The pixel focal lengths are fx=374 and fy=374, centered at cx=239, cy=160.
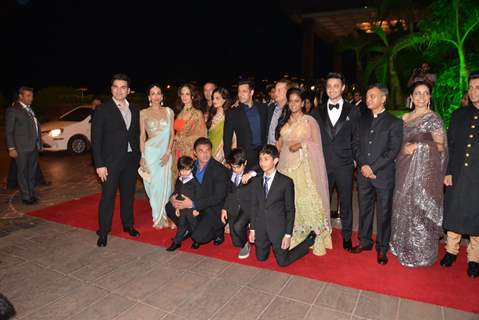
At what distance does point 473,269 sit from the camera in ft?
11.7

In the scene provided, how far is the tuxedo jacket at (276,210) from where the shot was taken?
378 cm

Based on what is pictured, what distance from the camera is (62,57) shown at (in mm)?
29828

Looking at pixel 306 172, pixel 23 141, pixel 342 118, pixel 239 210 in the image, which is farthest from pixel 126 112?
pixel 23 141

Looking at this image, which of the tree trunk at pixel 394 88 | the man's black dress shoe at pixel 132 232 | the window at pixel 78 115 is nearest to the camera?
the man's black dress shoe at pixel 132 232

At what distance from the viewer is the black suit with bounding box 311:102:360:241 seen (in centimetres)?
404

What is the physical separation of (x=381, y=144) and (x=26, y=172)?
532cm

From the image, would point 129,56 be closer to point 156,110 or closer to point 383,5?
point 383,5

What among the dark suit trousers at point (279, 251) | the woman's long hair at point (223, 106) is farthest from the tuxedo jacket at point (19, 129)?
the dark suit trousers at point (279, 251)

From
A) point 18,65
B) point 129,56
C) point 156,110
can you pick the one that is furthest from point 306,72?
point 129,56

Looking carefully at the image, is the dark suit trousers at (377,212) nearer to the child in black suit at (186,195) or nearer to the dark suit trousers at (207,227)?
the dark suit trousers at (207,227)

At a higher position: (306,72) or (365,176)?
(306,72)

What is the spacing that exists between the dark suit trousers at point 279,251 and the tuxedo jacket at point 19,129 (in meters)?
4.24

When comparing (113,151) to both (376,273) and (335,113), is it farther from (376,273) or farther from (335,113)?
(376,273)

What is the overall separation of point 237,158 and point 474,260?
2.54 m
